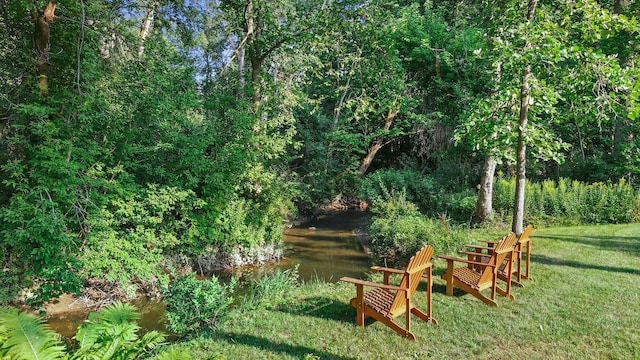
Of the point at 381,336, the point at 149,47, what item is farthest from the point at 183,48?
the point at 381,336

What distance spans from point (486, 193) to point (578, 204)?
273 centimetres

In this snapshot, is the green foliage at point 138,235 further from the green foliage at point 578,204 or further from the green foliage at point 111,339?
the green foliage at point 578,204

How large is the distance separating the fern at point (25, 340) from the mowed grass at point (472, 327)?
4.42ft

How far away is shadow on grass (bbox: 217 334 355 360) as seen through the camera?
379cm

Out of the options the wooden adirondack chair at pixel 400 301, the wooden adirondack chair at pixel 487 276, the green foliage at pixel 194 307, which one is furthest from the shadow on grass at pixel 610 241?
the green foliage at pixel 194 307

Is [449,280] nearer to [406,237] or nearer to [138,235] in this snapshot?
[406,237]

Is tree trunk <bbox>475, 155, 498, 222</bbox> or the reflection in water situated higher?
tree trunk <bbox>475, 155, 498, 222</bbox>

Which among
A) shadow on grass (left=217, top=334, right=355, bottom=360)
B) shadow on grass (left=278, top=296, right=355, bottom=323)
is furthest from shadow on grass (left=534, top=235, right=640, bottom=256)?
shadow on grass (left=217, top=334, right=355, bottom=360)

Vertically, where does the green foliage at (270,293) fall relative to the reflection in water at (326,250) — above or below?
above

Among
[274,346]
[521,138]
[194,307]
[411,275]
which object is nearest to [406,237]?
[521,138]

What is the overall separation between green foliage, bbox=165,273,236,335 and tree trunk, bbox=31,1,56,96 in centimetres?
434

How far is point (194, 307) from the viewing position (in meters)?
4.71

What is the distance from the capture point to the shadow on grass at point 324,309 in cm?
482

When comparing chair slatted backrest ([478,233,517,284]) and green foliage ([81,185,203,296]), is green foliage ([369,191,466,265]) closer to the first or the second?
chair slatted backrest ([478,233,517,284])
